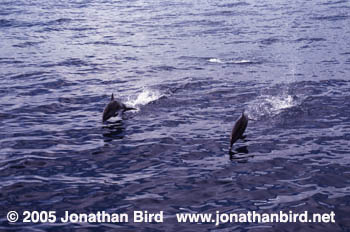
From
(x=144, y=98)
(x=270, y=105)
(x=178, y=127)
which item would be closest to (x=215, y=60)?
→ (x=144, y=98)

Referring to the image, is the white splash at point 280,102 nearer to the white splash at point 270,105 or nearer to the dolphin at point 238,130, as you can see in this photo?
the white splash at point 270,105

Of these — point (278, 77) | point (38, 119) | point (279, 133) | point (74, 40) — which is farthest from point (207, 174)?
point (74, 40)

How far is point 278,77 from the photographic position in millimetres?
19031

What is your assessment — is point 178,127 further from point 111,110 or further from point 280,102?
point 280,102

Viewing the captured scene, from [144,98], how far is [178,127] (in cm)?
352

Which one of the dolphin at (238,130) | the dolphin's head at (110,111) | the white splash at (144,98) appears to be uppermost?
the white splash at (144,98)

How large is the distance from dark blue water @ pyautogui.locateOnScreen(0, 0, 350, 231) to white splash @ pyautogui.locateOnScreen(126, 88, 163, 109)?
0.14 ft

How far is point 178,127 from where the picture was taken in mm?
13469

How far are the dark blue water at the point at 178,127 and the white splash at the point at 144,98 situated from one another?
4cm

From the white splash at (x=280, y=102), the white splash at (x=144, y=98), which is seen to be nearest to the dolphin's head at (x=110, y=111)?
the white splash at (x=144, y=98)

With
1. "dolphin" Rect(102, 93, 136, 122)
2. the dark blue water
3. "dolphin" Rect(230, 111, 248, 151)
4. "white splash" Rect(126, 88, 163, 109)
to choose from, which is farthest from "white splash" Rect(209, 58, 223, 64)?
"dolphin" Rect(230, 111, 248, 151)

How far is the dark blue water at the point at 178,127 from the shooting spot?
925cm

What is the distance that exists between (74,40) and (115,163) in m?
20.9

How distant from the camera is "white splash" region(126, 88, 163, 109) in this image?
16.1 metres
